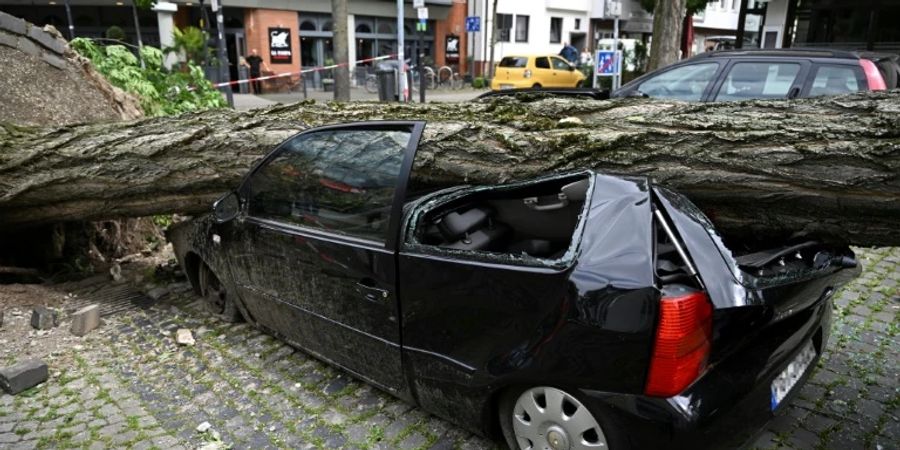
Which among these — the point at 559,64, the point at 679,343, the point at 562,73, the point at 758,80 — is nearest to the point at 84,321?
the point at 679,343

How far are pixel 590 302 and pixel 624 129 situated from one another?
1.67 meters

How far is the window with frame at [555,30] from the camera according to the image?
1411 inches

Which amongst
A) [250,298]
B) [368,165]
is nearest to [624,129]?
[368,165]

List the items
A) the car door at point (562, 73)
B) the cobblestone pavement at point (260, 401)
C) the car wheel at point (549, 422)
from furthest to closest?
the car door at point (562, 73) → the cobblestone pavement at point (260, 401) → the car wheel at point (549, 422)

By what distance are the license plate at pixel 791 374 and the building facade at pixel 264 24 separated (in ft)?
72.7

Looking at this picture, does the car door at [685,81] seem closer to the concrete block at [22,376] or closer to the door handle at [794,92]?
the door handle at [794,92]

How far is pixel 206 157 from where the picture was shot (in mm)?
4660

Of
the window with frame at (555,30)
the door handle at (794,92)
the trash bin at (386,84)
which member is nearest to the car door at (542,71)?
the trash bin at (386,84)

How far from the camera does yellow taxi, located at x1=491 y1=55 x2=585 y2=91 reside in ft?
73.5

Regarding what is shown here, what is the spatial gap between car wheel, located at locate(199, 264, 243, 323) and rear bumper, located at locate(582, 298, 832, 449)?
292 centimetres

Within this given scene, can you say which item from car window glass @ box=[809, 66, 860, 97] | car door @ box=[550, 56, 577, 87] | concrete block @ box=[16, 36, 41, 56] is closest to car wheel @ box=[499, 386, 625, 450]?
car window glass @ box=[809, 66, 860, 97]

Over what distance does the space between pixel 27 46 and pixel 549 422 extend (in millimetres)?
6136

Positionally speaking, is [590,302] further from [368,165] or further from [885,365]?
[885,365]

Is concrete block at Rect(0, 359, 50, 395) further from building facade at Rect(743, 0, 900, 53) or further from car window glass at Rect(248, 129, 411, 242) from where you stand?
building facade at Rect(743, 0, 900, 53)
